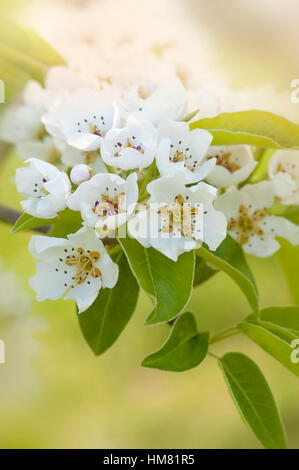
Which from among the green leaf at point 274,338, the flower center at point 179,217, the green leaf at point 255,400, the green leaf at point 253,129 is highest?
the green leaf at point 253,129

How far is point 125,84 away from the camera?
1.38m

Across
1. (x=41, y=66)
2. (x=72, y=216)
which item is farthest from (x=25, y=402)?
(x=72, y=216)

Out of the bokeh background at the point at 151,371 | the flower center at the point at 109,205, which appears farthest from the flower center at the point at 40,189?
the bokeh background at the point at 151,371

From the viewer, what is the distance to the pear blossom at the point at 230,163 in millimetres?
1117

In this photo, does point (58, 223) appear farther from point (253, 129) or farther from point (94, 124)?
point (253, 129)

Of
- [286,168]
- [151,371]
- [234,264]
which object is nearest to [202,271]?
[234,264]

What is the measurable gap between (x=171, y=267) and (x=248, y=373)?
0.31m

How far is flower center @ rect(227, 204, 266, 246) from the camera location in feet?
3.91

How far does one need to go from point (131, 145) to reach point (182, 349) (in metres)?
0.38

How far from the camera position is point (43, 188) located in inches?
38.7

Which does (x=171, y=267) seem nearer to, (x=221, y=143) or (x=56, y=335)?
(x=221, y=143)

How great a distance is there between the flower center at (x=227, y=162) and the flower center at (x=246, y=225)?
0.28 ft

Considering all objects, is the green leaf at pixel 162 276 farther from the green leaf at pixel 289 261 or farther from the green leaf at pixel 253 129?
the green leaf at pixel 289 261

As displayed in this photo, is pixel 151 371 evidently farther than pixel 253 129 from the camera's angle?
Yes
